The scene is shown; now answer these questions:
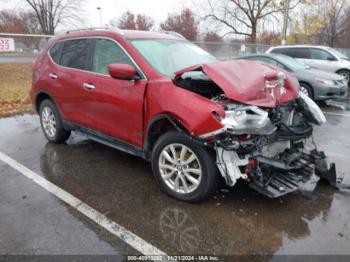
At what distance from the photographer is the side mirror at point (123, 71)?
12.5ft

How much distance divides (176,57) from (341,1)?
34.9m

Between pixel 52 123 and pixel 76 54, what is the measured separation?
137 centimetres

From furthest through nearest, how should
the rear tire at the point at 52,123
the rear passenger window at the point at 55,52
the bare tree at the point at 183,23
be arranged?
the bare tree at the point at 183,23, the rear tire at the point at 52,123, the rear passenger window at the point at 55,52

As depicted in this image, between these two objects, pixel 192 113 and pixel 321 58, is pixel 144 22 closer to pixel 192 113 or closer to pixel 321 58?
pixel 321 58

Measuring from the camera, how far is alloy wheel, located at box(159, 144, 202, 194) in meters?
3.48

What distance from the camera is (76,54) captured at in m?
4.93

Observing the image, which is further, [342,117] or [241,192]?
[342,117]

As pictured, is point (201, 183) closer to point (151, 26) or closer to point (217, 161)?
A: point (217, 161)

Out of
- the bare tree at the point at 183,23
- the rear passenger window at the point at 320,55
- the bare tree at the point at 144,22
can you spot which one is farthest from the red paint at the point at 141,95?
the bare tree at the point at 144,22

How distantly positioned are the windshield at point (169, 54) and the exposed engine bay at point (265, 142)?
17.5 inches

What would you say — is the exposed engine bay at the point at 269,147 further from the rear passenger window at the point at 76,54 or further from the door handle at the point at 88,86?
the rear passenger window at the point at 76,54

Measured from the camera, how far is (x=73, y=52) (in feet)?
16.4

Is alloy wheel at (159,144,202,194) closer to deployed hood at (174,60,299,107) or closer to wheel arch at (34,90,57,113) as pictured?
deployed hood at (174,60,299,107)

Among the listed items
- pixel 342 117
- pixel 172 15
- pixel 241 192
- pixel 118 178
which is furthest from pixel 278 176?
pixel 172 15
